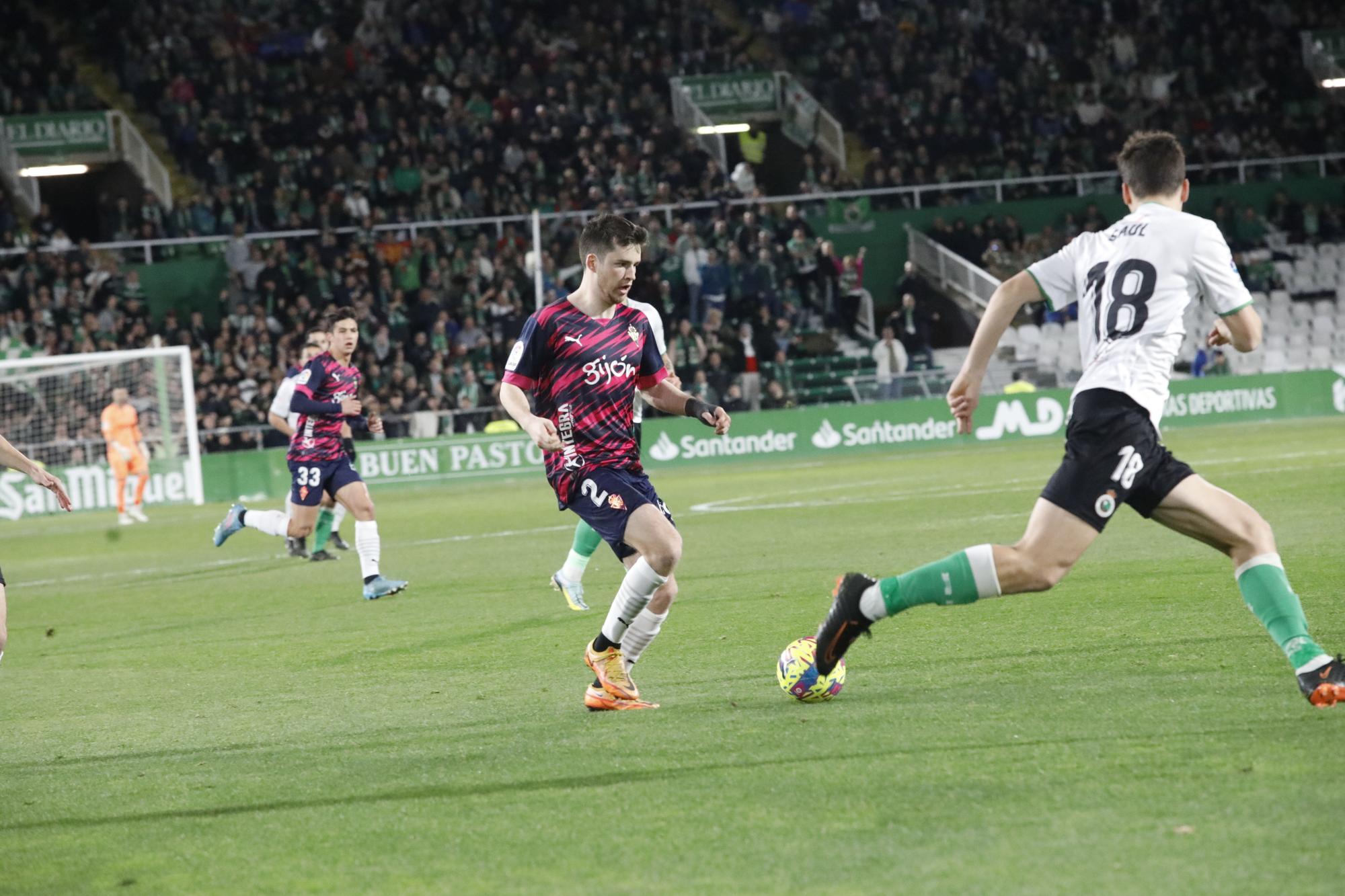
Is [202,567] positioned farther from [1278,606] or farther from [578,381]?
[1278,606]

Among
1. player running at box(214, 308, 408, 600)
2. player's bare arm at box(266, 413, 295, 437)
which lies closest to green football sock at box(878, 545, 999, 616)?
player running at box(214, 308, 408, 600)

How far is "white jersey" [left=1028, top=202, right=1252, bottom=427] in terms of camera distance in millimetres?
6051

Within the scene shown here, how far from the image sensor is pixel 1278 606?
6098 millimetres

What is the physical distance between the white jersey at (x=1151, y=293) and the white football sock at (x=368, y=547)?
7925 millimetres

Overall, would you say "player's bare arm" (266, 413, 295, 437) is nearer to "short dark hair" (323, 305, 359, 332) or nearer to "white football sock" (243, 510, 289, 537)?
"white football sock" (243, 510, 289, 537)

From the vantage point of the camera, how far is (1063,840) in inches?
175

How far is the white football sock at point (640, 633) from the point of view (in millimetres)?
7488

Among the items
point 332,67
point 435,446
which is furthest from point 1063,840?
point 332,67

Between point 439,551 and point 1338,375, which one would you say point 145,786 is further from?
point 1338,375

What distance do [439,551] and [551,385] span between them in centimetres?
973

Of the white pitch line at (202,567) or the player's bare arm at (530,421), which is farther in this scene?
→ the white pitch line at (202,567)

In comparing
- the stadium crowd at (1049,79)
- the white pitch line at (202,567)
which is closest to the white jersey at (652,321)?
the white pitch line at (202,567)

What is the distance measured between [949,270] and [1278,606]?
29384 mm

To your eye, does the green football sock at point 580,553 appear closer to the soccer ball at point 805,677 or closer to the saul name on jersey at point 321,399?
the saul name on jersey at point 321,399
